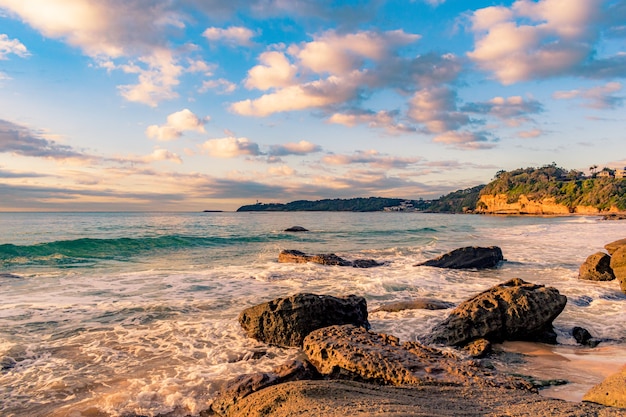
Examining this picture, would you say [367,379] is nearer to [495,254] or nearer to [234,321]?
[234,321]

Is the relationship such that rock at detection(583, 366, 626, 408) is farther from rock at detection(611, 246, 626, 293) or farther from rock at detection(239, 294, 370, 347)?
rock at detection(611, 246, 626, 293)

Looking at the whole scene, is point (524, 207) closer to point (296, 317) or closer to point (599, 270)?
point (599, 270)

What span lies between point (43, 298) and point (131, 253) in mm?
14789

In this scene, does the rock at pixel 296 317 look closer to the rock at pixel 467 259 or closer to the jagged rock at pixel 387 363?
the jagged rock at pixel 387 363

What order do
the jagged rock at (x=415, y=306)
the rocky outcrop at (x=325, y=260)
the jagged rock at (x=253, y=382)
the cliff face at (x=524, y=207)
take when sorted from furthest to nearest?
the cliff face at (x=524, y=207), the rocky outcrop at (x=325, y=260), the jagged rock at (x=415, y=306), the jagged rock at (x=253, y=382)

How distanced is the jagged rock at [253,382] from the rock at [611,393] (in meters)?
3.52

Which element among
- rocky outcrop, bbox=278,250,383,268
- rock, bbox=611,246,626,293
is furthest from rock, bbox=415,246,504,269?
rock, bbox=611,246,626,293

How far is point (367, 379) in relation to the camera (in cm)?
555

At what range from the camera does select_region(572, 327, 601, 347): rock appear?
25.5ft

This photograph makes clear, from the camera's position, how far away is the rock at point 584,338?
25.5ft

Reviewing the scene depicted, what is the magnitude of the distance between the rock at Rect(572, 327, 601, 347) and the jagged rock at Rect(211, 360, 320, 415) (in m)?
5.68

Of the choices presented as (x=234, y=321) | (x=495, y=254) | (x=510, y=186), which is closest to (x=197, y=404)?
(x=234, y=321)

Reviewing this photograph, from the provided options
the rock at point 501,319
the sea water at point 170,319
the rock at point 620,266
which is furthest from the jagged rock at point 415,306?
the rock at point 620,266

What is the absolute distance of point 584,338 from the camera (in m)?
7.90
